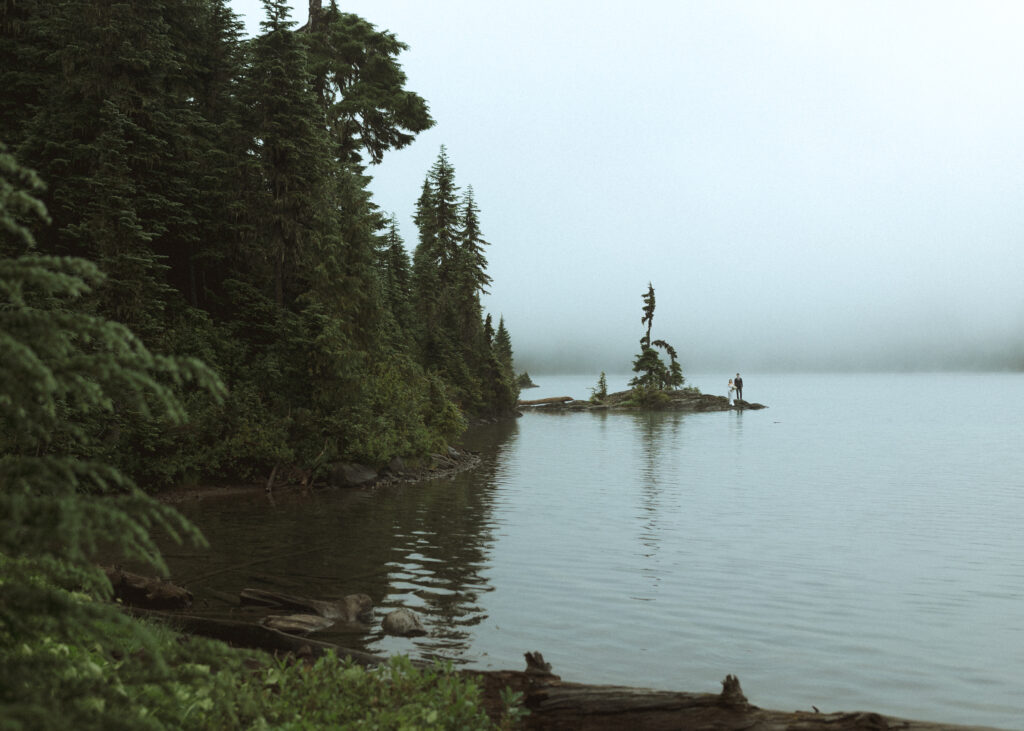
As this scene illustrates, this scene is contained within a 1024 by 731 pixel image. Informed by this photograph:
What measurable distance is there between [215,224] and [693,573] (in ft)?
79.4

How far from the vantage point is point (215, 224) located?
97.5 ft

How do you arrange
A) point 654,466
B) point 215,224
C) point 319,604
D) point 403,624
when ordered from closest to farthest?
1. point 403,624
2. point 319,604
3. point 215,224
4. point 654,466

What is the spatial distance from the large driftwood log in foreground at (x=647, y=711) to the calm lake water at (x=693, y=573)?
9.64ft

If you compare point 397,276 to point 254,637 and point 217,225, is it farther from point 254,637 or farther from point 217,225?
point 254,637

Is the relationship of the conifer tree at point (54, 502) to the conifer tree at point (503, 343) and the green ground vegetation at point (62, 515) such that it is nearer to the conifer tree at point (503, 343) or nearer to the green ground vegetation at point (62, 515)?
the green ground vegetation at point (62, 515)

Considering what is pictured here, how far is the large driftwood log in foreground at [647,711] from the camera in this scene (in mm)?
6480

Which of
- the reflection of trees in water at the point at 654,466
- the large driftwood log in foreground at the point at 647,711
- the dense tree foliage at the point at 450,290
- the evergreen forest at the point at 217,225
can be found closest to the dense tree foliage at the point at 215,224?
the evergreen forest at the point at 217,225

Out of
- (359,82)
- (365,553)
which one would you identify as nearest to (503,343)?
(359,82)

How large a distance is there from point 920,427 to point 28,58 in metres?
69.2

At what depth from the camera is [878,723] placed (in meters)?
6.31

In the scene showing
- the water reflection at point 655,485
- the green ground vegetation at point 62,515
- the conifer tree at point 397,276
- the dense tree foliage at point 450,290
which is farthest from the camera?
the dense tree foliage at point 450,290

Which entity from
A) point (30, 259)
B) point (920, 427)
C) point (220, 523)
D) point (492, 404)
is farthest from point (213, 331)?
point (920, 427)

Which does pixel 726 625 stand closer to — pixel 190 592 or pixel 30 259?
pixel 190 592

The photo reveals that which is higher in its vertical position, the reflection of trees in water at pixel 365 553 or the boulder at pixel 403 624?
the boulder at pixel 403 624
